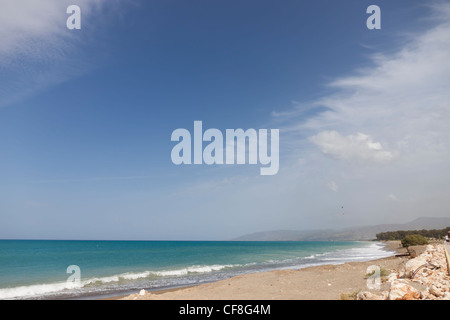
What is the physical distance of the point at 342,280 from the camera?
1513 cm

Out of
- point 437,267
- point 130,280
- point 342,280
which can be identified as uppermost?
point 437,267
